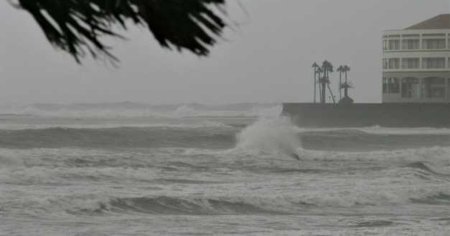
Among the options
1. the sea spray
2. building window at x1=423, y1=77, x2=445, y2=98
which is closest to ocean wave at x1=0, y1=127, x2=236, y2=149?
the sea spray

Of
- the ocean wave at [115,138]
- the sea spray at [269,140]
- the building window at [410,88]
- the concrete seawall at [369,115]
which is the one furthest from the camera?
the building window at [410,88]

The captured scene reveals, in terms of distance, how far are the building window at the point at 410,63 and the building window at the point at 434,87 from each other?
1357 mm

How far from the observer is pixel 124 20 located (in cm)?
128

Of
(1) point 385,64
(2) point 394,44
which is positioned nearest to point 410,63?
(1) point 385,64

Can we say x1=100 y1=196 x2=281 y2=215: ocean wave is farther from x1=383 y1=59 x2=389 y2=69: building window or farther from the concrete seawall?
x1=383 y1=59 x2=389 y2=69: building window

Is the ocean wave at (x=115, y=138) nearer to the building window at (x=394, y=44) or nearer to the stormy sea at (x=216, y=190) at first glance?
the stormy sea at (x=216, y=190)

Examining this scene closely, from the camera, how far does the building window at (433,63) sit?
74.3m

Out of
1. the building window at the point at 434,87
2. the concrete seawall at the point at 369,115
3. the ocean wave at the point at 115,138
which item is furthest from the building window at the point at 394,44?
the ocean wave at the point at 115,138

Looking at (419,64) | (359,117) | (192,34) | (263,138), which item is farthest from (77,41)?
(419,64)

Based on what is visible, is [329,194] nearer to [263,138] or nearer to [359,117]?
[263,138]

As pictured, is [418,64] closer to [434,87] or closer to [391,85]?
[434,87]

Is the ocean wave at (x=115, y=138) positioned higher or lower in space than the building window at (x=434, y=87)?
lower

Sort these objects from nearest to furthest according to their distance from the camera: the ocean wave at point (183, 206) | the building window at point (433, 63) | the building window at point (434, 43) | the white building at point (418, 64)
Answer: the ocean wave at point (183, 206)
the white building at point (418, 64)
the building window at point (433, 63)
the building window at point (434, 43)

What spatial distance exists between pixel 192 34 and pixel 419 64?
7465 centimetres
